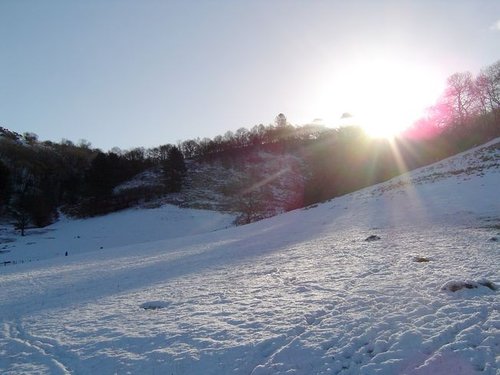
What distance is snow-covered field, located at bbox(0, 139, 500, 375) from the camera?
7320 millimetres

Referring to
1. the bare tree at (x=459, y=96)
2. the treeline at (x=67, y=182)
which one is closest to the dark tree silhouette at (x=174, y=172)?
the treeline at (x=67, y=182)

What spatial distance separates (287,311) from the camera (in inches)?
393

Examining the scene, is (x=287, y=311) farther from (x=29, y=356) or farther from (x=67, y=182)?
(x=67, y=182)

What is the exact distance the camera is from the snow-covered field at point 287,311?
7.32m

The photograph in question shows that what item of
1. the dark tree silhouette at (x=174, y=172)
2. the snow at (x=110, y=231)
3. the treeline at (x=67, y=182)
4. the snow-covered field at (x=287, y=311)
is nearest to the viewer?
the snow-covered field at (x=287, y=311)

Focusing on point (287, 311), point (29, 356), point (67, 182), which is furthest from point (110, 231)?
point (287, 311)

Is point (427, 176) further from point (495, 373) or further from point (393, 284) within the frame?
point (495, 373)

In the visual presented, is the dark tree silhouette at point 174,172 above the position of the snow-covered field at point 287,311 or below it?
above

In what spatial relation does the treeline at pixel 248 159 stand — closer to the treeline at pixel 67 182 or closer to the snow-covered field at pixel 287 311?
the treeline at pixel 67 182

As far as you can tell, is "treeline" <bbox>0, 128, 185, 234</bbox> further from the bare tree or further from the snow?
the bare tree

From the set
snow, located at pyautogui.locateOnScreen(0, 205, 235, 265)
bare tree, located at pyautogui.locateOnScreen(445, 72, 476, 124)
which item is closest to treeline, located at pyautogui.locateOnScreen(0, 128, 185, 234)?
snow, located at pyautogui.locateOnScreen(0, 205, 235, 265)

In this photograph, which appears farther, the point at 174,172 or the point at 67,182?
the point at 67,182

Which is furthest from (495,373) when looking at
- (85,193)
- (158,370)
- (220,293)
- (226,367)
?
(85,193)

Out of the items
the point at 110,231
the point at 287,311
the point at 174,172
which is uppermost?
the point at 174,172
